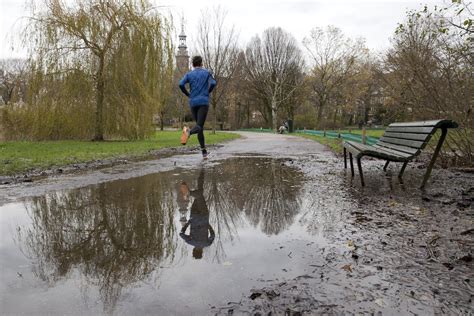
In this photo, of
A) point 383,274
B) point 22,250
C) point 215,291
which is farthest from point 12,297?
point 383,274

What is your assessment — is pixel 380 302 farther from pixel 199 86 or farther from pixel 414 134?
pixel 199 86

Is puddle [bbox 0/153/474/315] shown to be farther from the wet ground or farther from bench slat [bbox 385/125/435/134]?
bench slat [bbox 385/125/435/134]

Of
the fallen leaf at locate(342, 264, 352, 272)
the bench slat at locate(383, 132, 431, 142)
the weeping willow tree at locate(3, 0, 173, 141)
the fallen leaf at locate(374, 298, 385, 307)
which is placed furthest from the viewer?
the weeping willow tree at locate(3, 0, 173, 141)

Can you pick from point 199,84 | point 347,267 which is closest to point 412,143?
point 347,267

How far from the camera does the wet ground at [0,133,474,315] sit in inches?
79.0

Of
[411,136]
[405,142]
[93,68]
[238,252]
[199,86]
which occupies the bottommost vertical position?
[238,252]

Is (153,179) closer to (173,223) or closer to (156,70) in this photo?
(173,223)

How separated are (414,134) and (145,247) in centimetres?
429

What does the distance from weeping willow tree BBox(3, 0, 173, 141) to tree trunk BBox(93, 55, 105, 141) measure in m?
0.05

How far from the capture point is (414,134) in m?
5.16

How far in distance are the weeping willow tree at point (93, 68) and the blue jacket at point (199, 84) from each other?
9.19 m

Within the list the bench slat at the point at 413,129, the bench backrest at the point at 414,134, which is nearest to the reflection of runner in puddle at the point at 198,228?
the bench backrest at the point at 414,134

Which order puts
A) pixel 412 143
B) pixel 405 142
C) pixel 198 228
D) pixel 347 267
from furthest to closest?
pixel 405 142, pixel 412 143, pixel 198 228, pixel 347 267

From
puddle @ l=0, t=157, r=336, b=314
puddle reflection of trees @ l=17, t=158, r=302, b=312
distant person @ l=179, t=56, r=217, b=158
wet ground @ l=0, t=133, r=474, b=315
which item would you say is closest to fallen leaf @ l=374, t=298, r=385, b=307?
wet ground @ l=0, t=133, r=474, b=315
